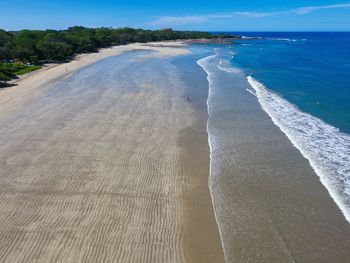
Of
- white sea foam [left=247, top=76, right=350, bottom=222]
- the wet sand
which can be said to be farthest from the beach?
white sea foam [left=247, top=76, right=350, bottom=222]

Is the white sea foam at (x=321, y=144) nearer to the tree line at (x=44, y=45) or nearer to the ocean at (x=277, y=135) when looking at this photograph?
the ocean at (x=277, y=135)

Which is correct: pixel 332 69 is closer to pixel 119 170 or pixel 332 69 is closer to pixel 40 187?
pixel 119 170

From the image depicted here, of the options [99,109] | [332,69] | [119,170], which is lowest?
[332,69]

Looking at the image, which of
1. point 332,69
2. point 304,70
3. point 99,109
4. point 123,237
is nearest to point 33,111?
point 99,109

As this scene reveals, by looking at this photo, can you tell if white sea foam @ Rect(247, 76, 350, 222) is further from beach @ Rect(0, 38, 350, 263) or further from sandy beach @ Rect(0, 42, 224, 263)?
sandy beach @ Rect(0, 42, 224, 263)

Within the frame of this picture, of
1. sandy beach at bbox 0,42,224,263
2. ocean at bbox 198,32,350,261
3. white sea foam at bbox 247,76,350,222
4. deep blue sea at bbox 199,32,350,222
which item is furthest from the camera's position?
deep blue sea at bbox 199,32,350,222

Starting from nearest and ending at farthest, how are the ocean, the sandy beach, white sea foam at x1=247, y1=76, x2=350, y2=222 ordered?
the sandy beach, the ocean, white sea foam at x1=247, y1=76, x2=350, y2=222
